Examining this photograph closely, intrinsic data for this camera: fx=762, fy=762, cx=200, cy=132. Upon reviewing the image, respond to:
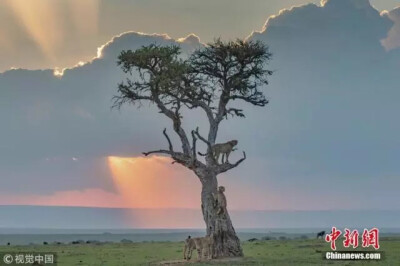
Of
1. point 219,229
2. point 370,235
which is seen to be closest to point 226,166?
point 219,229

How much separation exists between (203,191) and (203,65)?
8394mm

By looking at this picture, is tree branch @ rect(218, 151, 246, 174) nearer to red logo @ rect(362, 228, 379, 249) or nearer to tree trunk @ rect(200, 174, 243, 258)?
tree trunk @ rect(200, 174, 243, 258)

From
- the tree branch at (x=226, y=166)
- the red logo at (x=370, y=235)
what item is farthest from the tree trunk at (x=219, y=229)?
the red logo at (x=370, y=235)

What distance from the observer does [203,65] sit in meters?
50.4

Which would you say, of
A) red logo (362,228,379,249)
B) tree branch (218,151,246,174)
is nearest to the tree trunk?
tree branch (218,151,246,174)

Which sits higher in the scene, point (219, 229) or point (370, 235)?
point (219, 229)

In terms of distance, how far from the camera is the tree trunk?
46.3 m

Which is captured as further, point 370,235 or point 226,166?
point 226,166

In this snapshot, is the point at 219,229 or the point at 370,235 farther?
the point at 219,229

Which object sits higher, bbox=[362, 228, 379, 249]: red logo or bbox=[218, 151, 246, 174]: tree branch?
bbox=[218, 151, 246, 174]: tree branch

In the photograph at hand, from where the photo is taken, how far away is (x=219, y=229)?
46.6 m

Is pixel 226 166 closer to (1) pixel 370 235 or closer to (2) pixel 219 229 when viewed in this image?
(2) pixel 219 229

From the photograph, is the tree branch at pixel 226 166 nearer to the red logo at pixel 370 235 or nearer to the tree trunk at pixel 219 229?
the tree trunk at pixel 219 229

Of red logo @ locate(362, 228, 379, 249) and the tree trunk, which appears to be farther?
the tree trunk
